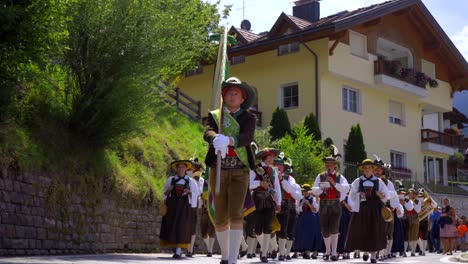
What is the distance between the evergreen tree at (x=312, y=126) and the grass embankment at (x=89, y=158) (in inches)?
479

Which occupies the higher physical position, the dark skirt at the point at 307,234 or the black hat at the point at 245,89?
the black hat at the point at 245,89

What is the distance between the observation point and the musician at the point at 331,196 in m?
14.9

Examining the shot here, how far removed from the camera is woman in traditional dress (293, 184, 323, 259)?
59.7ft

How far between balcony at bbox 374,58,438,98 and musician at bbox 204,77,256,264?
29.7m

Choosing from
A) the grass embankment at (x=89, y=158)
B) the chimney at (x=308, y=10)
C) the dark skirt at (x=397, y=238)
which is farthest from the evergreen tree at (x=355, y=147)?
the dark skirt at (x=397, y=238)

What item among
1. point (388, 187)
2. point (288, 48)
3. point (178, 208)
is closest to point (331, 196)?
point (388, 187)

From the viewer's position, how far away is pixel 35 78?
15109mm

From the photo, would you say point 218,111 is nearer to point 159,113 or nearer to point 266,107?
point 159,113

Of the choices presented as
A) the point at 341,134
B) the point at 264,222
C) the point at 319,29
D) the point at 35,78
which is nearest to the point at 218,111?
the point at 264,222

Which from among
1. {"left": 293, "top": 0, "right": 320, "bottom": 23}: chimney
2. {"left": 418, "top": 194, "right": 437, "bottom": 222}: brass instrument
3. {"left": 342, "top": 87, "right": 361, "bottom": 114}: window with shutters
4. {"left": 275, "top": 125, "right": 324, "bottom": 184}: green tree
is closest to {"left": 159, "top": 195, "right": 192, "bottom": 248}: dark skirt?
{"left": 418, "top": 194, "right": 437, "bottom": 222}: brass instrument

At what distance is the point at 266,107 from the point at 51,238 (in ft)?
76.2

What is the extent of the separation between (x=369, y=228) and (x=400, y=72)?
1049 inches

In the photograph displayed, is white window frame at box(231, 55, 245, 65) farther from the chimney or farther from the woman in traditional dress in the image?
the woman in traditional dress

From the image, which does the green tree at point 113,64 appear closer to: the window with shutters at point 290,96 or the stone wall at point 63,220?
the stone wall at point 63,220
